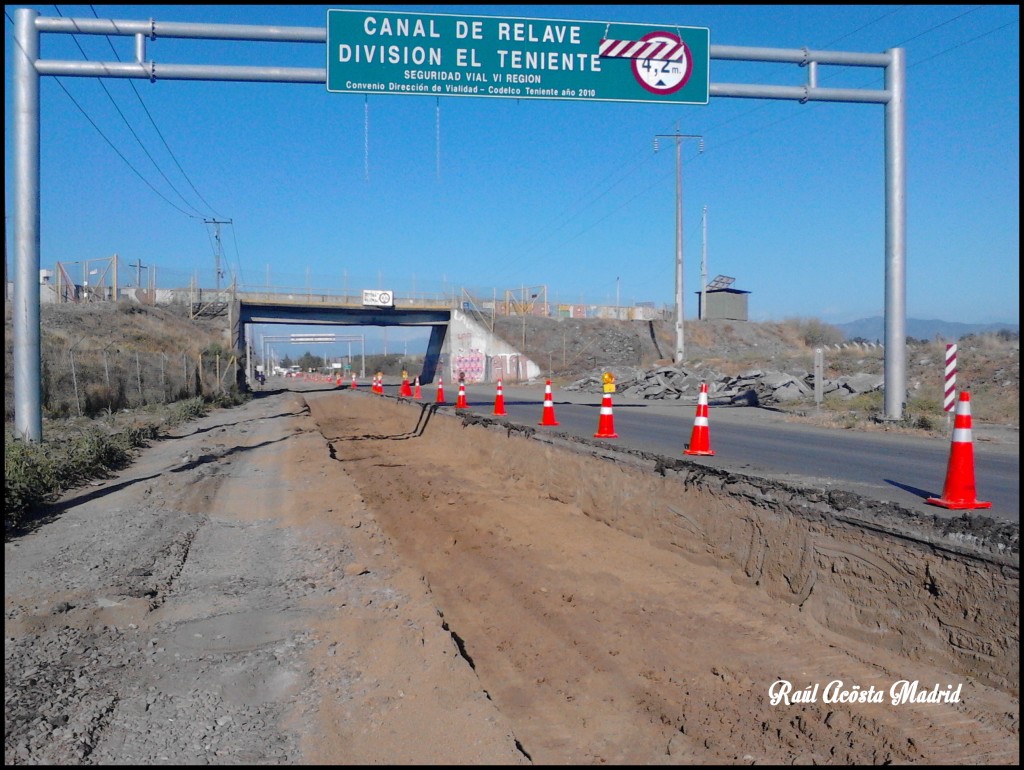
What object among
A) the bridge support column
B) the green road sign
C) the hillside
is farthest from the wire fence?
the bridge support column

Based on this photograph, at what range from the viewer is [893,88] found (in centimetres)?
1440

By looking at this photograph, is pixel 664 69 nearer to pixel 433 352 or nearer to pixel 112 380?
pixel 112 380

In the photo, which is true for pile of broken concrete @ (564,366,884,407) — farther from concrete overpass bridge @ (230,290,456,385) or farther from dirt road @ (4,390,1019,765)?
concrete overpass bridge @ (230,290,456,385)

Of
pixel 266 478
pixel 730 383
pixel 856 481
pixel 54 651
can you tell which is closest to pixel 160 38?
pixel 266 478

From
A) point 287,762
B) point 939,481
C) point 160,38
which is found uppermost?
point 160,38

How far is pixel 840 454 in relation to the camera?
33.4ft

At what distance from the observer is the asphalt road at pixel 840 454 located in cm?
681

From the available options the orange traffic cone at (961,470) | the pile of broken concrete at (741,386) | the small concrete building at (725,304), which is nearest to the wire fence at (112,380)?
the pile of broken concrete at (741,386)

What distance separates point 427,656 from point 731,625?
1922 millimetres

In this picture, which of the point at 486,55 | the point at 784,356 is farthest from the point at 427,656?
the point at 784,356

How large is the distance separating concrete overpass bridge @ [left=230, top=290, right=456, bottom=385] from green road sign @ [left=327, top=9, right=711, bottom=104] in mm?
37577

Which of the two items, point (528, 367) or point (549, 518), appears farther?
point (528, 367)

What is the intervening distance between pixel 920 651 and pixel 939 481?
3.75 m

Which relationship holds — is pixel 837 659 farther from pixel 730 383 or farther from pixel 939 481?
pixel 730 383
